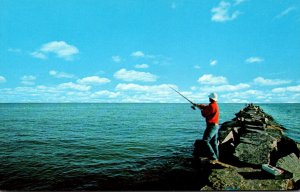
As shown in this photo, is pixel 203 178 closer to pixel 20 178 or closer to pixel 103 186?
pixel 103 186

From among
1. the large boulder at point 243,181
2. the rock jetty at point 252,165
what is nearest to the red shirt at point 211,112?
the rock jetty at point 252,165

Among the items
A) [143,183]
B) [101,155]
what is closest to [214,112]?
[143,183]

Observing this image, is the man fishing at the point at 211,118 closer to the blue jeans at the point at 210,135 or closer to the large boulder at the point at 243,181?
the blue jeans at the point at 210,135

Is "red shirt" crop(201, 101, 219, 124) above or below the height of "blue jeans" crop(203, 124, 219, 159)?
above

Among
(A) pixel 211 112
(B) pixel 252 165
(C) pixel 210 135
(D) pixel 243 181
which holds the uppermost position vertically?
(A) pixel 211 112

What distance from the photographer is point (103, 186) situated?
8.14 metres

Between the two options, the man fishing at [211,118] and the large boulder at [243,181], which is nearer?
the large boulder at [243,181]

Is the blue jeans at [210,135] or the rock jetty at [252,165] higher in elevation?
the blue jeans at [210,135]

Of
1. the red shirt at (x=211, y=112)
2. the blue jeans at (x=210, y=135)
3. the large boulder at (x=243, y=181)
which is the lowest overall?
the large boulder at (x=243, y=181)

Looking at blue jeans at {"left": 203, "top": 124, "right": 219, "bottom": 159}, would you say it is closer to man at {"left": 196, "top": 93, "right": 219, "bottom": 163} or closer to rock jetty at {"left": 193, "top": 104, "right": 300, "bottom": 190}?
man at {"left": 196, "top": 93, "right": 219, "bottom": 163}

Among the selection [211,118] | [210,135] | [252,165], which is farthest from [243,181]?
[211,118]

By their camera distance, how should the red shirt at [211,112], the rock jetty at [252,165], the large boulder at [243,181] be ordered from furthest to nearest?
1. the red shirt at [211,112]
2. the rock jetty at [252,165]
3. the large boulder at [243,181]

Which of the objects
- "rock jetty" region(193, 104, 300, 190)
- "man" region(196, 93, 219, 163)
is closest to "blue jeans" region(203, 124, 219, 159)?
"man" region(196, 93, 219, 163)

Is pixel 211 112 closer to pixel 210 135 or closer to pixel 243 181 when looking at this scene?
pixel 210 135
